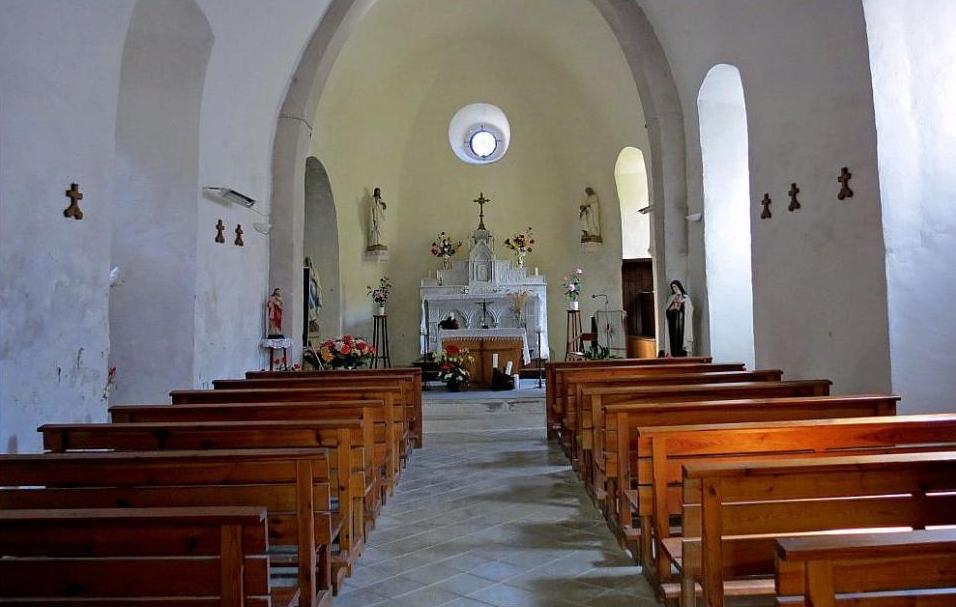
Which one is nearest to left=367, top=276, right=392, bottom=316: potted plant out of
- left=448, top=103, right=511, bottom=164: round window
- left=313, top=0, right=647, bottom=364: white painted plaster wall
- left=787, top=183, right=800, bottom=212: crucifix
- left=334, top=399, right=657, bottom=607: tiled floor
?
left=313, top=0, right=647, bottom=364: white painted plaster wall

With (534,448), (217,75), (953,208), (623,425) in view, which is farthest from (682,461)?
(217,75)

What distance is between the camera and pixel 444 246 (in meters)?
15.0

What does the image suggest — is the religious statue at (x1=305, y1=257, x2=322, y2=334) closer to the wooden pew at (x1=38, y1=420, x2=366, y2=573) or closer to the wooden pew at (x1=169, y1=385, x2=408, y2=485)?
the wooden pew at (x1=169, y1=385, x2=408, y2=485)

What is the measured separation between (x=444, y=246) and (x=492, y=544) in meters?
11.5

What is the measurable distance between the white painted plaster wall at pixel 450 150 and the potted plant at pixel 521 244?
0.73ft

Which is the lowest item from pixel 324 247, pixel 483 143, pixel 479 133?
pixel 324 247

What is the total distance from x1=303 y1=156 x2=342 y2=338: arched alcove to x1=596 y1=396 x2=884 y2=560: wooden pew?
34.8 feet

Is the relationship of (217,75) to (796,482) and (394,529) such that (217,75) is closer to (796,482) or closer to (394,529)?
(394,529)

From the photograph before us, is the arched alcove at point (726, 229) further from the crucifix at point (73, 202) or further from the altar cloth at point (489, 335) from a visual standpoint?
the crucifix at point (73, 202)

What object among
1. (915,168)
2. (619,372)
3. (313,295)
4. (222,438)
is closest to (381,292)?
(313,295)

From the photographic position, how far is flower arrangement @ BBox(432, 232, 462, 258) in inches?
589

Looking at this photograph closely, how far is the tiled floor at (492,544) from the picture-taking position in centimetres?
311

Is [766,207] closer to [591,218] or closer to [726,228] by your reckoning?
[726,228]

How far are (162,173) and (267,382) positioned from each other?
2.63 m
